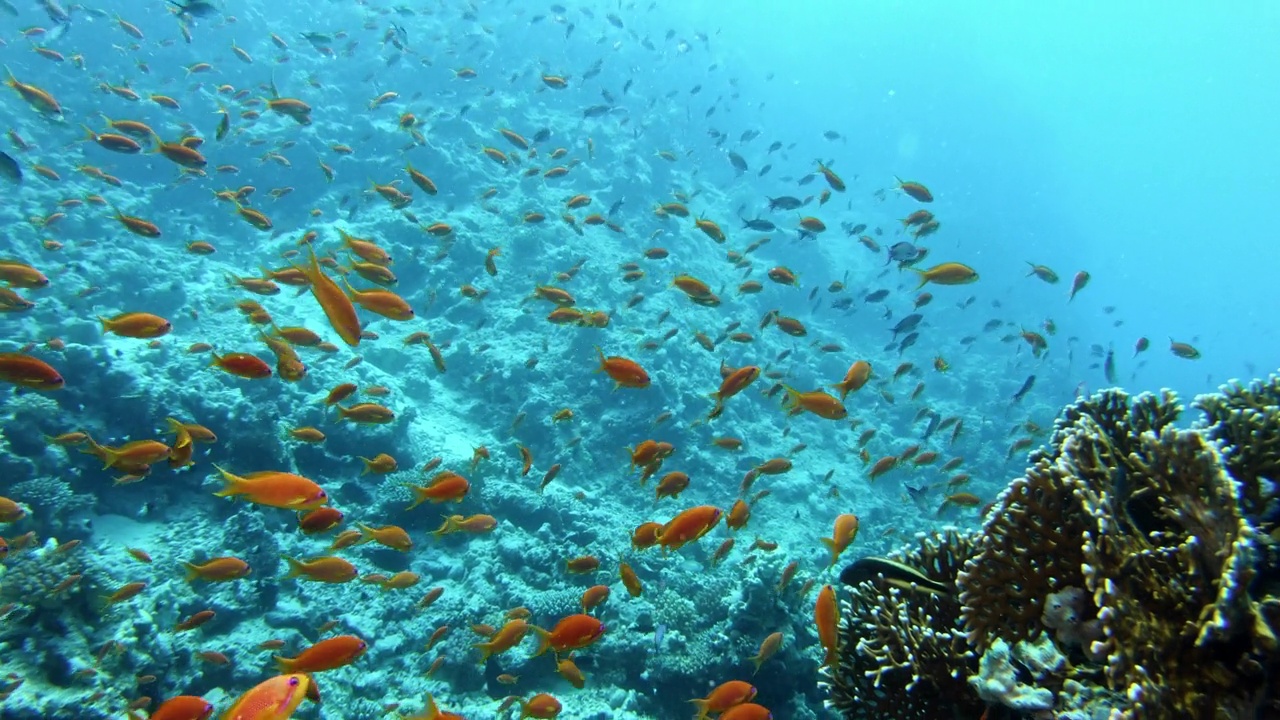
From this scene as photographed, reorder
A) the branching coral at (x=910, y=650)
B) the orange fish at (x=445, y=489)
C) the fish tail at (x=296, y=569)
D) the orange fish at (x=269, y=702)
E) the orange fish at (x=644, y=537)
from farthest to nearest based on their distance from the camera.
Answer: the orange fish at (x=445, y=489), the orange fish at (x=644, y=537), the fish tail at (x=296, y=569), the branching coral at (x=910, y=650), the orange fish at (x=269, y=702)

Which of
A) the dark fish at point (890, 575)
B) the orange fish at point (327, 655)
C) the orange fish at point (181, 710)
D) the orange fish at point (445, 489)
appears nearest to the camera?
the orange fish at point (181, 710)

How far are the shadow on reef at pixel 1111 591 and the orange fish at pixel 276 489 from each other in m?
4.06

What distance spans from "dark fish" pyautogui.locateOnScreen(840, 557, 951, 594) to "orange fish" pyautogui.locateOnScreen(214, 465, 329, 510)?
3.97 metres

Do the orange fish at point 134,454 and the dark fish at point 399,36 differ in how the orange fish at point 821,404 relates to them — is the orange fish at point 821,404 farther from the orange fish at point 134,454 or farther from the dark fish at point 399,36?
the dark fish at point 399,36

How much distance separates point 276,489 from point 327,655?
1202 millimetres

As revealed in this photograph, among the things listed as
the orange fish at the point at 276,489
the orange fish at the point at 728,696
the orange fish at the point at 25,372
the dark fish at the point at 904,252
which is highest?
the dark fish at the point at 904,252

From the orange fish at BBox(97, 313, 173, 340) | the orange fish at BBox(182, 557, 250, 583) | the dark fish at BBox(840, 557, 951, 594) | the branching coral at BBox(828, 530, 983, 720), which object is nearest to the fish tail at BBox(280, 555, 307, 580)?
the orange fish at BBox(182, 557, 250, 583)

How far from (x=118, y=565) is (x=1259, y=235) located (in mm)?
204708

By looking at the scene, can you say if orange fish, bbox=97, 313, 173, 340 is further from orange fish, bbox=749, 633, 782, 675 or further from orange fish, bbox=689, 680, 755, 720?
orange fish, bbox=749, 633, 782, 675

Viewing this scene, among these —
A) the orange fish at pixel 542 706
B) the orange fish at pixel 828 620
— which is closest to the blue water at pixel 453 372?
the orange fish at pixel 542 706

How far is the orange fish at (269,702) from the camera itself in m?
2.35

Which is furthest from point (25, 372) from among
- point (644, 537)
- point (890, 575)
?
point (890, 575)

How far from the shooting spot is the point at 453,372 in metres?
14.6

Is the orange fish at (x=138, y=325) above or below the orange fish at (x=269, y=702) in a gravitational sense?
below
